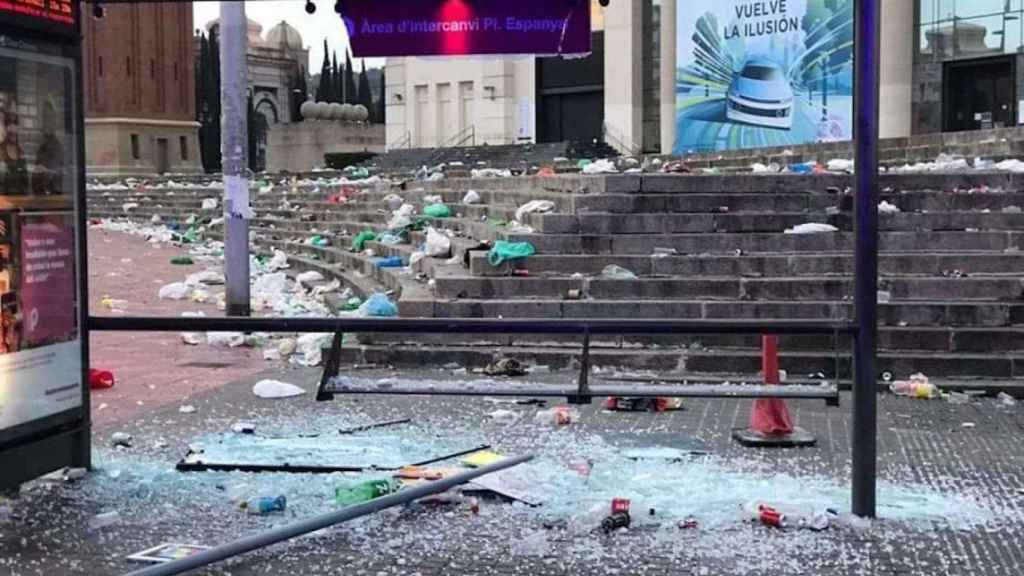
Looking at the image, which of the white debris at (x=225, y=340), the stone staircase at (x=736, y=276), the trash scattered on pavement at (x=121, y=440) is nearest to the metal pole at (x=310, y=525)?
the trash scattered on pavement at (x=121, y=440)

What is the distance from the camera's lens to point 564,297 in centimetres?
1021

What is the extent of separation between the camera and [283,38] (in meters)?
84.9

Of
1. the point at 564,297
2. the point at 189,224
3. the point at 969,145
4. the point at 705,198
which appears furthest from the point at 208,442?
the point at 189,224

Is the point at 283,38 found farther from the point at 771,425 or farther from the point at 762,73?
the point at 771,425

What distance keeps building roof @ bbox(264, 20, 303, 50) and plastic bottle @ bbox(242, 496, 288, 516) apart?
3255 inches

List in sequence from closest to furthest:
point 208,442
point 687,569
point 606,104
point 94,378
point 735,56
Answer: point 687,569, point 208,442, point 94,378, point 735,56, point 606,104

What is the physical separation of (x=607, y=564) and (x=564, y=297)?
18.7 ft

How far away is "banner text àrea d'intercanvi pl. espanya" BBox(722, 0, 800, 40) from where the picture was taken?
33.8 metres

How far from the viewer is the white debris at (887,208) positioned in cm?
1083

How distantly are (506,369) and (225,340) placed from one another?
3.40 metres

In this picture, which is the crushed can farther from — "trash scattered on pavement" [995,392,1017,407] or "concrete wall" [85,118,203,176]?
"concrete wall" [85,118,203,176]

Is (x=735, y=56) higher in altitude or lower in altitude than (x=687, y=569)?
higher

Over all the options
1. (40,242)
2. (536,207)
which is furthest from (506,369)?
(40,242)

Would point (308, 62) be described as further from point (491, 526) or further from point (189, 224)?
point (491, 526)
